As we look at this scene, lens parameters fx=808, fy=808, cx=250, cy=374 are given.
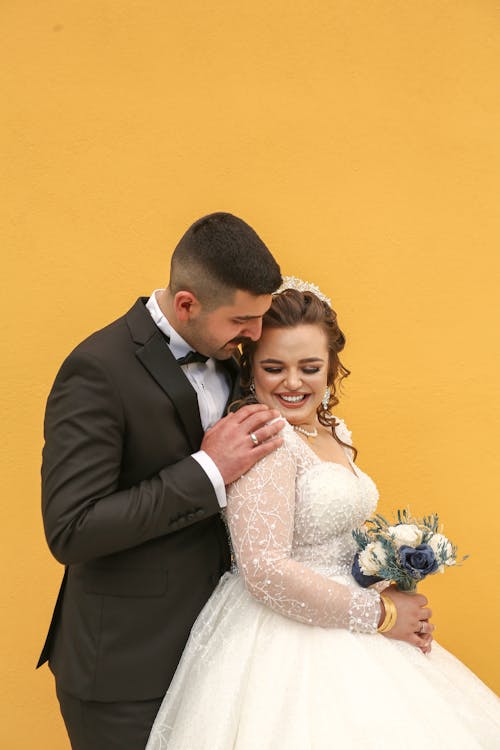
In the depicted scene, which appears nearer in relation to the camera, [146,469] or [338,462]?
[146,469]

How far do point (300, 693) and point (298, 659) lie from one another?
0.09m

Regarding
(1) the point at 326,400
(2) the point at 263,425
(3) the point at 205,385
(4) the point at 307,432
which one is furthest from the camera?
(1) the point at 326,400

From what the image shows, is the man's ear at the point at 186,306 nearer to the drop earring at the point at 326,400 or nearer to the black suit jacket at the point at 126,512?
the black suit jacket at the point at 126,512

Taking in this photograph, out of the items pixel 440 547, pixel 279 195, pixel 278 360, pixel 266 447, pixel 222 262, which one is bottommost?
pixel 440 547

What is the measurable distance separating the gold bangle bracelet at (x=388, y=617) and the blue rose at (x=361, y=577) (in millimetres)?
65

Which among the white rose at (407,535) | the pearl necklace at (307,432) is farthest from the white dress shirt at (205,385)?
the white rose at (407,535)

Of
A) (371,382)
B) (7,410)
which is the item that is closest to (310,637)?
(371,382)

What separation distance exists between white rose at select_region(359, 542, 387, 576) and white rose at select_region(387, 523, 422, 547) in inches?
2.0

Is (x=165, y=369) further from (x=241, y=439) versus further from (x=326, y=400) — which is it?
(x=326, y=400)

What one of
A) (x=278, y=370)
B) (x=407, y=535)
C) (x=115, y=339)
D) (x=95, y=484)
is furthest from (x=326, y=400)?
(x=95, y=484)

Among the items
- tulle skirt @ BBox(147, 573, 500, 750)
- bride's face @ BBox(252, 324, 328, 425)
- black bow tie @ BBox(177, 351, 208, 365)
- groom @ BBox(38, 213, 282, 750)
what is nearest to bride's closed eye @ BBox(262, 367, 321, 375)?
bride's face @ BBox(252, 324, 328, 425)

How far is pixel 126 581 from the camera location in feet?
6.74

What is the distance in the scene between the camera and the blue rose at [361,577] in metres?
2.17

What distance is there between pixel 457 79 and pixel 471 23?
21 centimetres
